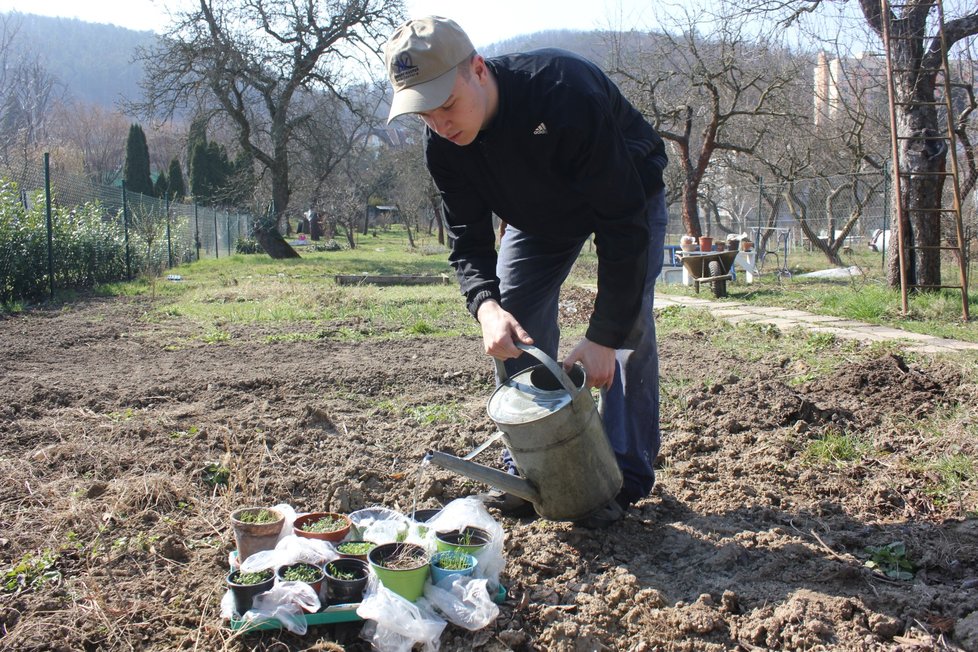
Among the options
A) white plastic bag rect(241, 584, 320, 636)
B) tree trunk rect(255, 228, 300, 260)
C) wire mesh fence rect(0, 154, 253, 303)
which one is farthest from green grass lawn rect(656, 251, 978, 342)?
tree trunk rect(255, 228, 300, 260)

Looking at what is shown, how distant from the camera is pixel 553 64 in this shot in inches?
91.8

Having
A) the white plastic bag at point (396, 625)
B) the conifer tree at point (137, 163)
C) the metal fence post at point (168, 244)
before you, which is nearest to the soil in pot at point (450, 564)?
the white plastic bag at point (396, 625)

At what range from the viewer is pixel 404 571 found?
1.97 m

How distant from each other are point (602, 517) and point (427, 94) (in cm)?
146

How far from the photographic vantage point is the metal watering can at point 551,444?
7.48 ft

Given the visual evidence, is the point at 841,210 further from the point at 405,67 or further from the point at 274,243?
the point at 405,67

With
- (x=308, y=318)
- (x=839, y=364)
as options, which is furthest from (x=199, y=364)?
(x=839, y=364)

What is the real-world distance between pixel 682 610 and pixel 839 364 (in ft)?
11.5

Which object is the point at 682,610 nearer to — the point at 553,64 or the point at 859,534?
the point at 859,534

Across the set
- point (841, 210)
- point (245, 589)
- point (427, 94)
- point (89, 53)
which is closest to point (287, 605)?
point (245, 589)

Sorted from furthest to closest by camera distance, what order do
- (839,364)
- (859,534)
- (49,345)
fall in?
1. (49,345)
2. (839,364)
3. (859,534)

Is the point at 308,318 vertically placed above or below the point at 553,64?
below

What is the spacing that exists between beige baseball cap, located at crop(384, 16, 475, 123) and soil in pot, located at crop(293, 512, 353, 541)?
1203 millimetres

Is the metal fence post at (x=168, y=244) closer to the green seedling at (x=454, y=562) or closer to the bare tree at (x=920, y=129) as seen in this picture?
the bare tree at (x=920, y=129)
